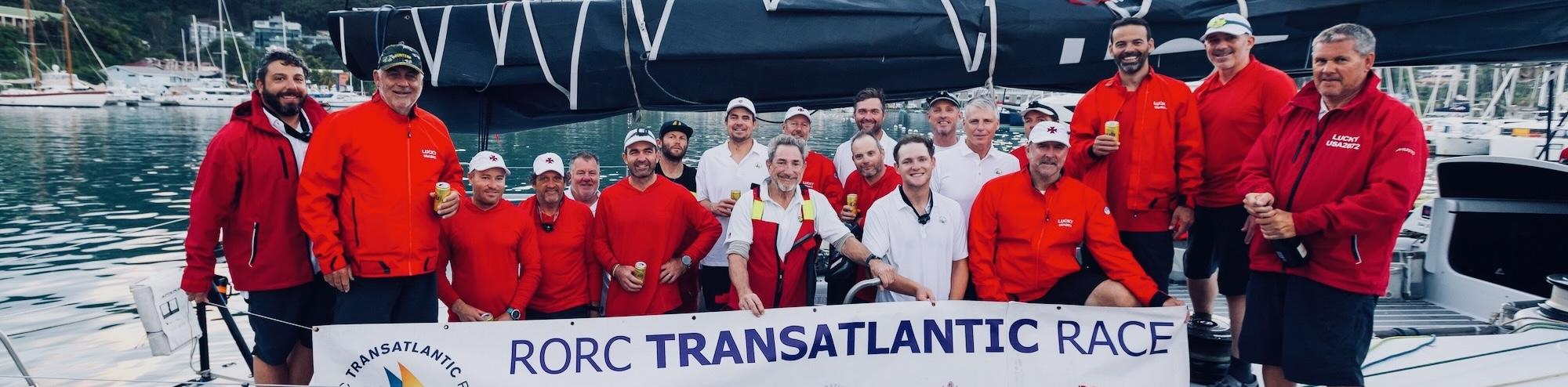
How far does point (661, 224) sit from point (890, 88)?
1.38 meters

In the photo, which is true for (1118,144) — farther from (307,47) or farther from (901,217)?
(307,47)

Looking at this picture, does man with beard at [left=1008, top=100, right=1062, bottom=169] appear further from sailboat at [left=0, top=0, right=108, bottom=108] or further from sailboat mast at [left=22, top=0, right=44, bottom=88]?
sailboat mast at [left=22, top=0, right=44, bottom=88]

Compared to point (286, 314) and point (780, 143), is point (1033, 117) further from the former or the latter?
point (286, 314)

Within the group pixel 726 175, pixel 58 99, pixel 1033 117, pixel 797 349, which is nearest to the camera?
pixel 797 349

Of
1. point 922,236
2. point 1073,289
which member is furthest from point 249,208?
point 1073,289

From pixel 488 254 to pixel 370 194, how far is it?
814mm

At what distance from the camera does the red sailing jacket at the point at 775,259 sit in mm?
4320

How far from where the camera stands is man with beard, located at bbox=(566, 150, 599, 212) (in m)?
4.86

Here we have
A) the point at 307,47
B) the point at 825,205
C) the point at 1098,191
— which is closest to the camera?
the point at 1098,191

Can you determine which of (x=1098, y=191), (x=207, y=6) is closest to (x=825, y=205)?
(x=1098, y=191)

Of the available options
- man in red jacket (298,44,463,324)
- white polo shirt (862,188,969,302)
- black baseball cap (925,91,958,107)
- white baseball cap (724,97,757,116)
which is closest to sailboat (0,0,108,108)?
man in red jacket (298,44,463,324)

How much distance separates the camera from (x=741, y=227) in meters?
4.24

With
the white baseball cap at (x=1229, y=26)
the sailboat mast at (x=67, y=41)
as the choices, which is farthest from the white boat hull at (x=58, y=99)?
the white baseball cap at (x=1229, y=26)

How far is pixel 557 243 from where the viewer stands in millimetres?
4562
